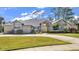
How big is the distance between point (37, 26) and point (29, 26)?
0.38 feet

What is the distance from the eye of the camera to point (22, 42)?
4812 millimetres

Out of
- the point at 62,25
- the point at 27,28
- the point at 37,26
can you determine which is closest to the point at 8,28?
the point at 27,28

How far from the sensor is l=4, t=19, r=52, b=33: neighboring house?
4.82 m

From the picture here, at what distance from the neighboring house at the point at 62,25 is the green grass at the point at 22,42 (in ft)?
0.64

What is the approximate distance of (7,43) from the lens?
4.80 metres

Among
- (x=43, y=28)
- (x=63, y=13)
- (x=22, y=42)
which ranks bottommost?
(x=22, y=42)

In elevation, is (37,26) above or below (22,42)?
above

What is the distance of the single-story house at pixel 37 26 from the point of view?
4816 mm

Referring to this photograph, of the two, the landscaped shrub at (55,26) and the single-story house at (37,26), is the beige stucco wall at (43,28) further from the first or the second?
the landscaped shrub at (55,26)

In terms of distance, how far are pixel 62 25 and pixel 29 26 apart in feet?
1.56

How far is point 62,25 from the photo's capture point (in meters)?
4.83

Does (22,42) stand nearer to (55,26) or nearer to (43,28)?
(43,28)
